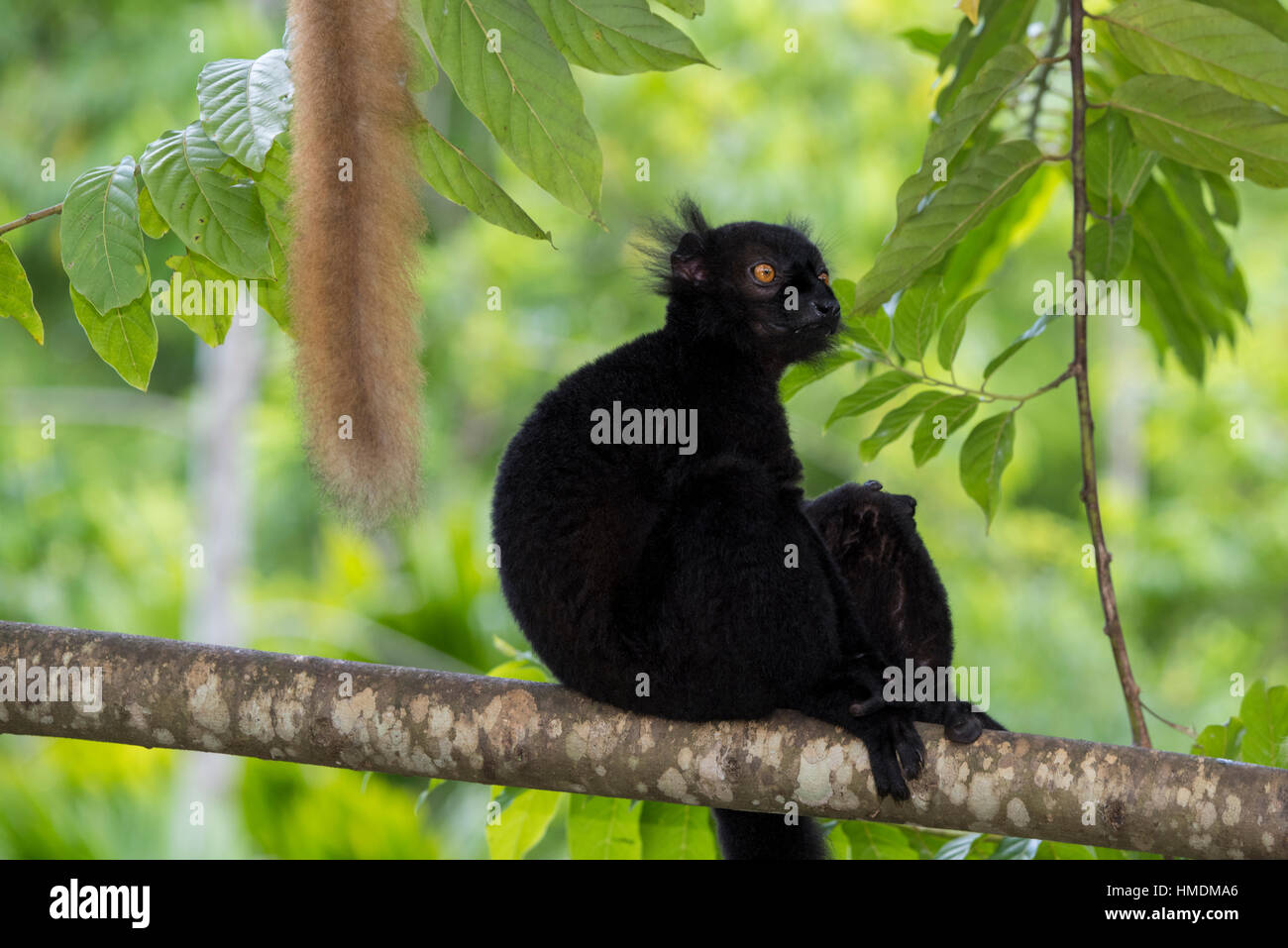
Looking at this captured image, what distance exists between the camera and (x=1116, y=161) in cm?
271

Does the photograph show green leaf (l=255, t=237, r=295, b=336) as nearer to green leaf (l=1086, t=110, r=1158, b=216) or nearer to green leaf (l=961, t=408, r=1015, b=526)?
green leaf (l=961, t=408, r=1015, b=526)

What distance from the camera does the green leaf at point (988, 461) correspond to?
2.61 meters

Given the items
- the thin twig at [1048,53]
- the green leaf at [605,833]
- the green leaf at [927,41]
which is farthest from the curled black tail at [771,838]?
the green leaf at [927,41]

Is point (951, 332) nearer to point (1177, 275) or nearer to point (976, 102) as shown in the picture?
point (976, 102)

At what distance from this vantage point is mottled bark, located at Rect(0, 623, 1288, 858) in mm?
1959

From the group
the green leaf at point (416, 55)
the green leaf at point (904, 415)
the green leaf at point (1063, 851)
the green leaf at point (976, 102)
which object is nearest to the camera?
the green leaf at point (416, 55)

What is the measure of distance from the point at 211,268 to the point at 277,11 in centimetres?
886

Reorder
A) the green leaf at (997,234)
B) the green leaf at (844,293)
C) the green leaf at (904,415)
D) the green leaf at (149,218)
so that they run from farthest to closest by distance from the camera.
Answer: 1. the green leaf at (997,234)
2. the green leaf at (844,293)
3. the green leaf at (904,415)
4. the green leaf at (149,218)

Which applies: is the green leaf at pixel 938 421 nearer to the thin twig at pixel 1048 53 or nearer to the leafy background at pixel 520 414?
the thin twig at pixel 1048 53

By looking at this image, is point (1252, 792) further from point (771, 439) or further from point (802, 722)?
point (771, 439)

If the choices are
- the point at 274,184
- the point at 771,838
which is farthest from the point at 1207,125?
the point at 274,184

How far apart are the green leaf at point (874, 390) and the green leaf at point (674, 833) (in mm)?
894

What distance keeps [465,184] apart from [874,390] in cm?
107

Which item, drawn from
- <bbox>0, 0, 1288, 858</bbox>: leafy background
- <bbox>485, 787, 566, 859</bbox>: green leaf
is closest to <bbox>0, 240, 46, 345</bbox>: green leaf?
<bbox>485, 787, 566, 859</bbox>: green leaf
